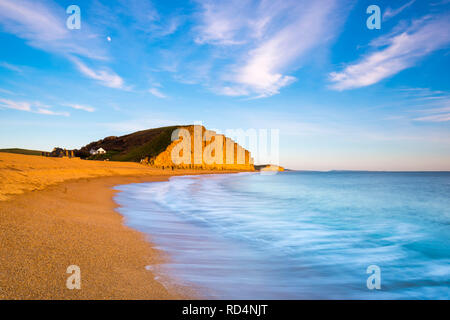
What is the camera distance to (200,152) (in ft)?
322

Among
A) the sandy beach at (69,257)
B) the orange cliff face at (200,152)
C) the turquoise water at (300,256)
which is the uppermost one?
the orange cliff face at (200,152)

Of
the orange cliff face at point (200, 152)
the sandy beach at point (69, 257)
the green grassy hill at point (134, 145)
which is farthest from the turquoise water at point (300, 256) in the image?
the green grassy hill at point (134, 145)

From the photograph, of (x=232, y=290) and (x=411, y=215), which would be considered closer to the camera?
(x=232, y=290)

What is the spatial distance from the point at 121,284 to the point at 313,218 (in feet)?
36.5

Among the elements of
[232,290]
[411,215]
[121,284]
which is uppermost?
[121,284]

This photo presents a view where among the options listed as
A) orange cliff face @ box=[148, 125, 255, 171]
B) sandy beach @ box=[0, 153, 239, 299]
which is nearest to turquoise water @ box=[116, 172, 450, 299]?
sandy beach @ box=[0, 153, 239, 299]

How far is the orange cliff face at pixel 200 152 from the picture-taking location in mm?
83125

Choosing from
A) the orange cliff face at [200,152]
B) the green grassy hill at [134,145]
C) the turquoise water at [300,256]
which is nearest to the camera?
the turquoise water at [300,256]

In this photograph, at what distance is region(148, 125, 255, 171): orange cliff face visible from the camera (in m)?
83.1

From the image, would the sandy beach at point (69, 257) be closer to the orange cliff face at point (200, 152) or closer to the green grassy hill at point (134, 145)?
the orange cliff face at point (200, 152)

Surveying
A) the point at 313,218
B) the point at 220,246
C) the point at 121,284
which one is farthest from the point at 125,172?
the point at 121,284

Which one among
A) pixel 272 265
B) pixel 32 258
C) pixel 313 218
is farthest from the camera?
pixel 313 218

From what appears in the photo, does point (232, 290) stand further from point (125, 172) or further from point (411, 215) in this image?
point (125, 172)

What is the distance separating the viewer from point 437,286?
516cm
